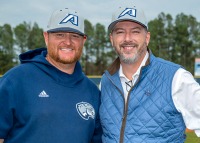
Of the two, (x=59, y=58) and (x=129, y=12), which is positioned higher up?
(x=129, y=12)

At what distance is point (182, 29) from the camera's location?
210ft

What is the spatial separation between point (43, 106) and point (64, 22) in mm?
869

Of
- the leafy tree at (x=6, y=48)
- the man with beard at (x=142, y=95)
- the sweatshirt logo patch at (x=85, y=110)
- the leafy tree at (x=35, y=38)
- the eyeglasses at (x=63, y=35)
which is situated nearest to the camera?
the man with beard at (x=142, y=95)

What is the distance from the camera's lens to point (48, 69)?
11.4ft

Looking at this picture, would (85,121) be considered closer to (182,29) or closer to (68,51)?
(68,51)

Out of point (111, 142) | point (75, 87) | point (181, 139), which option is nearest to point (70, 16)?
point (75, 87)

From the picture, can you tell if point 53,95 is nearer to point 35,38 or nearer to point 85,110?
point 85,110

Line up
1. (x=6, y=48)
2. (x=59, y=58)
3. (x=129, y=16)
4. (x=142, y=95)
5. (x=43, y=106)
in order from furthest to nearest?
(x=6, y=48)
(x=129, y=16)
(x=59, y=58)
(x=142, y=95)
(x=43, y=106)

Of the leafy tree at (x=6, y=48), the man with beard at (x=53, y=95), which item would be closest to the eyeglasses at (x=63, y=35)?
the man with beard at (x=53, y=95)

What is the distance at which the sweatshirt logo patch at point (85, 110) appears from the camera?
3463mm

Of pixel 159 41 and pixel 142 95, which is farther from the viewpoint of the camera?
pixel 159 41

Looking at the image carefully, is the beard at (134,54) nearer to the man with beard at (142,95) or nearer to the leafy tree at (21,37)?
the man with beard at (142,95)

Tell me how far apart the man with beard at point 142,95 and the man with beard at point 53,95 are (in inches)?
10.9

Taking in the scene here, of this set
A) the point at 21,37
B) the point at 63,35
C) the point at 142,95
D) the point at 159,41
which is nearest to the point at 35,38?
the point at 21,37
